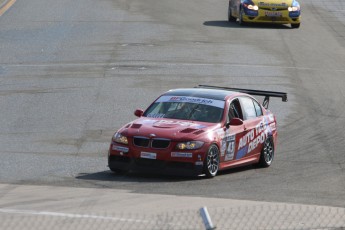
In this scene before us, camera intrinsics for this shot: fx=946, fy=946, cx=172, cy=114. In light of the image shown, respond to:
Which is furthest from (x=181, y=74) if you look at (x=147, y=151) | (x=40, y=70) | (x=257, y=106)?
(x=147, y=151)

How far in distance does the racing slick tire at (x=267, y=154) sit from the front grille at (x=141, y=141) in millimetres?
2659

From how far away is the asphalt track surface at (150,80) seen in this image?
47.2 feet

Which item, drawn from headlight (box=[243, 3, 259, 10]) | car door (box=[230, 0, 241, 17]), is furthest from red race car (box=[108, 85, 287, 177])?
car door (box=[230, 0, 241, 17])

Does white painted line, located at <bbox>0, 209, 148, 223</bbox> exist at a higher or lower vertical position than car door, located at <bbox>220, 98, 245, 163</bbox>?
higher

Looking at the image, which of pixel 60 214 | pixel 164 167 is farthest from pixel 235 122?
pixel 60 214

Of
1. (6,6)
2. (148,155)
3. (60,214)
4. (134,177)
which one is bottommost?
(6,6)

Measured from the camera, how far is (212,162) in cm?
1465

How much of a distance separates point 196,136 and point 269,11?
21.3 m

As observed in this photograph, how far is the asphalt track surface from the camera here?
47.2 feet

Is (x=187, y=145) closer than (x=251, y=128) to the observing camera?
Yes

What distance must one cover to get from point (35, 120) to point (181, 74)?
A: 7.06 m

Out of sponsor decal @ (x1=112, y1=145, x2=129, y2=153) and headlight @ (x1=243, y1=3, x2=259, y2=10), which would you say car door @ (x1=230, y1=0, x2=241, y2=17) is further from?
sponsor decal @ (x1=112, y1=145, x2=129, y2=153)

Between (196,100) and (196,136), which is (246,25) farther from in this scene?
(196,136)

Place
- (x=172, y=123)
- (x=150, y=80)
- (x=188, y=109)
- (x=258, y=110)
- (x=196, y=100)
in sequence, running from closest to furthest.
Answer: (x=172, y=123), (x=188, y=109), (x=196, y=100), (x=258, y=110), (x=150, y=80)
